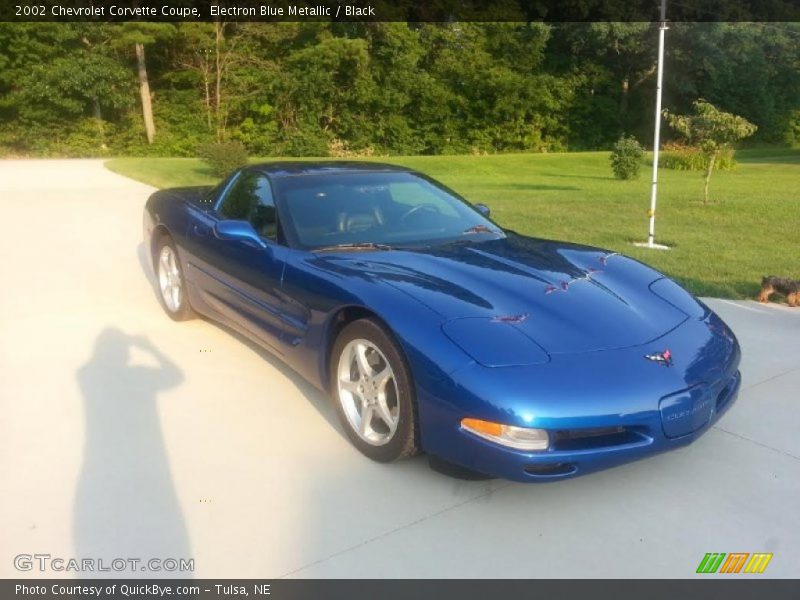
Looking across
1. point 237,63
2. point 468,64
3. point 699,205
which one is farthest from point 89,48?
point 699,205

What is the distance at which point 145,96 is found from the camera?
35844 mm

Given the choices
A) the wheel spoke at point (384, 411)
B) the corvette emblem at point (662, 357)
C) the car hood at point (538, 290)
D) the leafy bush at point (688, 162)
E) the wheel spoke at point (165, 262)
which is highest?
the car hood at point (538, 290)

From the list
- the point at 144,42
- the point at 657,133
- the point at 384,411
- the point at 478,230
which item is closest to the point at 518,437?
the point at 384,411

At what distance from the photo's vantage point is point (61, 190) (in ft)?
52.4

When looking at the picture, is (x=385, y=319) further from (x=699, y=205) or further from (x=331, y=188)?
(x=699, y=205)

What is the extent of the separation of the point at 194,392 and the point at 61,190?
13.5 metres

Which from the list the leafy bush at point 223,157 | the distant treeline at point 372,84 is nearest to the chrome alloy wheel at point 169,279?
the leafy bush at point 223,157

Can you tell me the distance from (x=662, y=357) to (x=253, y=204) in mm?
2706

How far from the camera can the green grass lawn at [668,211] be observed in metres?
8.01

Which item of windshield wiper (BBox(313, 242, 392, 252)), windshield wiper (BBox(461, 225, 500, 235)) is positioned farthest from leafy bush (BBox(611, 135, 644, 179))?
windshield wiper (BBox(313, 242, 392, 252))

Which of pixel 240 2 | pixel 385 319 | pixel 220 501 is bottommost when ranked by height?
pixel 220 501

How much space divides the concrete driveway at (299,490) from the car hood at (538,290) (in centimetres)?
66

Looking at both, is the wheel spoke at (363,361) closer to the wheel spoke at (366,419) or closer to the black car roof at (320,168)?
the wheel spoke at (366,419)

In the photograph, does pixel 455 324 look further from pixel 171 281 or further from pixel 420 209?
pixel 171 281
